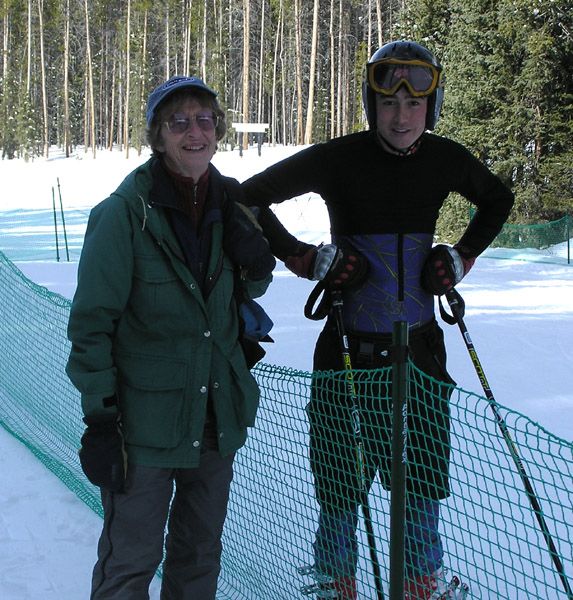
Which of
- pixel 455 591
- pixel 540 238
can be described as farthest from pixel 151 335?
pixel 540 238

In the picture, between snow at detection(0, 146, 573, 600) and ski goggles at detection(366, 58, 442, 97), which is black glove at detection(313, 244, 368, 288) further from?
snow at detection(0, 146, 573, 600)

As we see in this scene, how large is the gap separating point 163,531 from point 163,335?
0.66 metres

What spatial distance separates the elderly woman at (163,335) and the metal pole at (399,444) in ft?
1.67

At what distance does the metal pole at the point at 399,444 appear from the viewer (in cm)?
215

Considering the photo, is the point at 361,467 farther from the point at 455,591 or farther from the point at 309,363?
the point at 309,363

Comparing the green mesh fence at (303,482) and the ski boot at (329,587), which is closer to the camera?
the green mesh fence at (303,482)

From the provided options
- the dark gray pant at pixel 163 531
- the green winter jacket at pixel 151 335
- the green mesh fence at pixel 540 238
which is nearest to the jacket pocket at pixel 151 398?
the green winter jacket at pixel 151 335

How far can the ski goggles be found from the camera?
2.74m

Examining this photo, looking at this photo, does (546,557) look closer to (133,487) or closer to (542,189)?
(133,487)

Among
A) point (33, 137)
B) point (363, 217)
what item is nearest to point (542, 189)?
point (363, 217)

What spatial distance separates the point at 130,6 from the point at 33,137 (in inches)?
411

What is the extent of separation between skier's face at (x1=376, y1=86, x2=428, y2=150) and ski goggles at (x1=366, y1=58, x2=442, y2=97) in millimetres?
22

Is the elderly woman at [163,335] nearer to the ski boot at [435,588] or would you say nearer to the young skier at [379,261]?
the young skier at [379,261]

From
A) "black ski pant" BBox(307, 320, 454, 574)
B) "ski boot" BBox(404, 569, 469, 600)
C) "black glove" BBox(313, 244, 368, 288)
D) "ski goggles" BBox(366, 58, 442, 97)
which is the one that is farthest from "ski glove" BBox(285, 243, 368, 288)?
"ski boot" BBox(404, 569, 469, 600)
